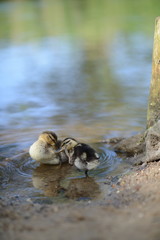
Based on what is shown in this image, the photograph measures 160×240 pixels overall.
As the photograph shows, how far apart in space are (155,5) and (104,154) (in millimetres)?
25556

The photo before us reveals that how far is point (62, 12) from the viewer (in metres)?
31.3

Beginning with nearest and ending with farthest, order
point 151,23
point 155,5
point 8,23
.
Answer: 1. point 151,23
2. point 8,23
3. point 155,5

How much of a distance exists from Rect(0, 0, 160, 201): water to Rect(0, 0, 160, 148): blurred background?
15 millimetres

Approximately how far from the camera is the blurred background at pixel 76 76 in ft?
29.0

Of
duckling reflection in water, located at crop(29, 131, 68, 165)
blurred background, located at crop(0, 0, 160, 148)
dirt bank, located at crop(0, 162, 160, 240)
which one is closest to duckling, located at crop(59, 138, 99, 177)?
duckling reflection in water, located at crop(29, 131, 68, 165)

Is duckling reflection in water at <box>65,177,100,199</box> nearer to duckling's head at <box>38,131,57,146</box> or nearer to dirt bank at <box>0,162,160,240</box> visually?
dirt bank at <box>0,162,160,240</box>

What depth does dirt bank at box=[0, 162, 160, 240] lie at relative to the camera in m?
3.82

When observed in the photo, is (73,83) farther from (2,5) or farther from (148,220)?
(2,5)

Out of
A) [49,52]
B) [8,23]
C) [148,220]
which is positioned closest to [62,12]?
[8,23]

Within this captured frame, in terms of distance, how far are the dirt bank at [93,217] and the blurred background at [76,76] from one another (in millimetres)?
2882

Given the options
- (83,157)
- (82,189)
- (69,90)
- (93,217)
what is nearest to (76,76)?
(69,90)

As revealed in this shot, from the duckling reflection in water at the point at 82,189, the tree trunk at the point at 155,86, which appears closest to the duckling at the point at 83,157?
the duckling reflection in water at the point at 82,189

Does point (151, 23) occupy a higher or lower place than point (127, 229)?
higher

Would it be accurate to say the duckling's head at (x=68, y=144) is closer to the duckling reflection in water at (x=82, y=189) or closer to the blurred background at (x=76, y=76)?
the duckling reflection in water at (x=82, y=189)
